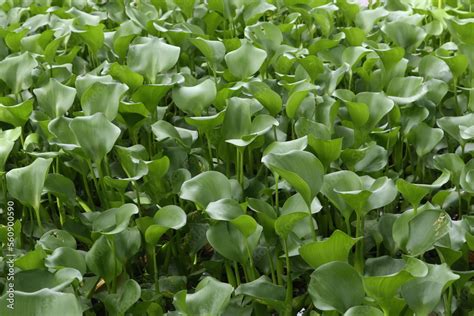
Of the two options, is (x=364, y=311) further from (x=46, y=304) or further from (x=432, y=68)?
(x=432, y=68)

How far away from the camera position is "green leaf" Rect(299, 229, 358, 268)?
0.96 meters

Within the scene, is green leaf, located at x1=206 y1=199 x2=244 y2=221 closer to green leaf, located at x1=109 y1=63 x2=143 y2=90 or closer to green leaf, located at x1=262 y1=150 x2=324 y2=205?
green leaf, located at x1=262 y1=150 x2=324 y2=205

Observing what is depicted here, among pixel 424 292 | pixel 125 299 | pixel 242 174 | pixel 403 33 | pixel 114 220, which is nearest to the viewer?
pixel 424 292

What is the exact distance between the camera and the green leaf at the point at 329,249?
957mm

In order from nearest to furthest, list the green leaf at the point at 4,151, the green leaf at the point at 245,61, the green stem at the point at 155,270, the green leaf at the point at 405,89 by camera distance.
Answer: the green stem at the point at 155,270 → the green leaf at the point at 4,151 → the green leaf at the point at 405,89 → the green leaf at the point at 245,61

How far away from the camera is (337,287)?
0.92m

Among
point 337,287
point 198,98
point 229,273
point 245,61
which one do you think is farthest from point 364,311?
point 245,61

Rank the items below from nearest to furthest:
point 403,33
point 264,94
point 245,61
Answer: point 264,94, point 245,61, point 403,33

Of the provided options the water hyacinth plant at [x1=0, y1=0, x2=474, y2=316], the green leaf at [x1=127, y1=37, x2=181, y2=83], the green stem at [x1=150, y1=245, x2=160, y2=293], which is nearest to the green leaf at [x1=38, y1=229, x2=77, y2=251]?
the water hyacinth plant at [x1=0, y1=0, x2=474, y2=316]

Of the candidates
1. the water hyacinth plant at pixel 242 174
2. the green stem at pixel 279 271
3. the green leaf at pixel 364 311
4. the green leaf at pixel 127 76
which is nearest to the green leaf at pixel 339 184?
the water hyacinth plant at pixel 242 174

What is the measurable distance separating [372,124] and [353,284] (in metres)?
0.43

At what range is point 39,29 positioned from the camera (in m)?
2.03

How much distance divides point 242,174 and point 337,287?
1.11 ft

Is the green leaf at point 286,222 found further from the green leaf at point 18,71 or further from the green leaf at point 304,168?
the green leaf at point 18,71
